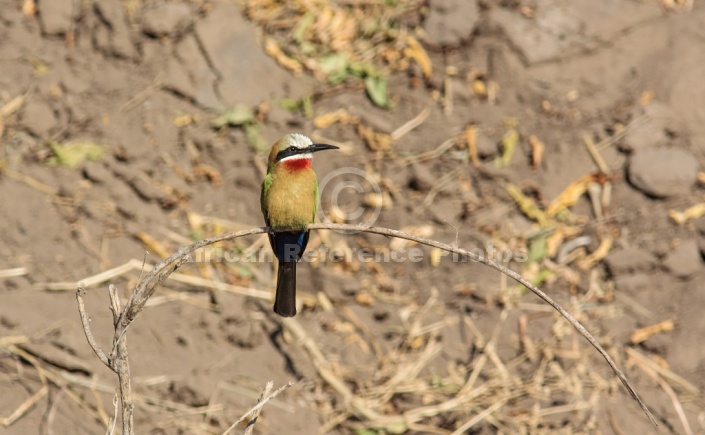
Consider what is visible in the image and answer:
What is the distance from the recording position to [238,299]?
5375 millimetres

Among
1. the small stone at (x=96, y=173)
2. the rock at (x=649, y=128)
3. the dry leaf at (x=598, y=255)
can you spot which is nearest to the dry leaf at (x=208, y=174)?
the small stone at (x=96, y=173)

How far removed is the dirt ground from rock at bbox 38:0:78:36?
19 mm

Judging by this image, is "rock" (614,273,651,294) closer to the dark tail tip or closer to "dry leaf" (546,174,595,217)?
"dry leaf" (546,174,595,217)

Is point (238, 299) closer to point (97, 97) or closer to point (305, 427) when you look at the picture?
point (305, 427)

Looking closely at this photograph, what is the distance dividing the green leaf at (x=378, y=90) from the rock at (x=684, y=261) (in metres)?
2.22

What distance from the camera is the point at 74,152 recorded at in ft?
18.6

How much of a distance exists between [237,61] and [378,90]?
3.44 feet

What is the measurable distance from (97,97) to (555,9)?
3361 millimetres

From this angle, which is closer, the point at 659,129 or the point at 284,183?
the point at 284,183

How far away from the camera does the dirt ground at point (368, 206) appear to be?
5109 millimetres

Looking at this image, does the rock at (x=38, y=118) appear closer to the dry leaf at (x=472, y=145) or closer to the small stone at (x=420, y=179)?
the small stone at (x=420, y=179)

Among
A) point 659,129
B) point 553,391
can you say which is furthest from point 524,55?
point 553,391

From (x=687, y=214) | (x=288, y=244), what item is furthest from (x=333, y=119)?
(x=687, y=214)

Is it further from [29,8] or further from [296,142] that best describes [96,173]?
[296,142]
